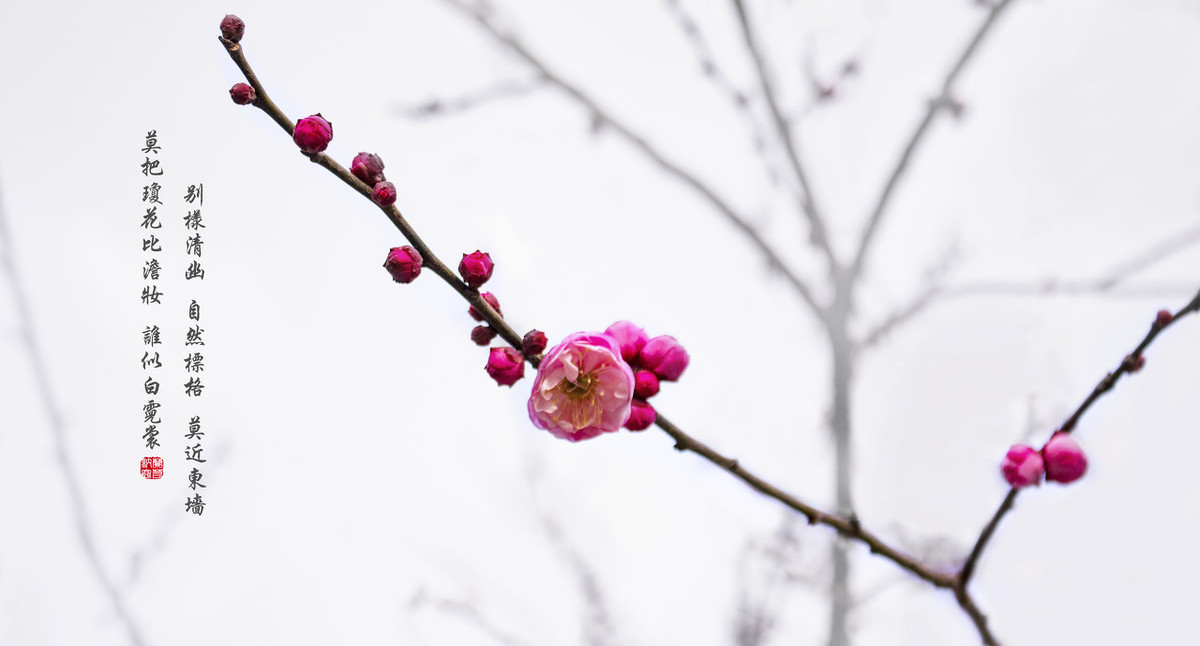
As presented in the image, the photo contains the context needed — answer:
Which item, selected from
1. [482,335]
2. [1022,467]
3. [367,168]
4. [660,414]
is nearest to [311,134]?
[367,168]

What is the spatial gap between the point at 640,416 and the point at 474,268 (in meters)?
0.12

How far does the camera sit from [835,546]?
29.4 inches

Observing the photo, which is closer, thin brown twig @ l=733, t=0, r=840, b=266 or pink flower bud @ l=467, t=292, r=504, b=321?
pink flower bud @ l=467, t=292, r=504, b=321

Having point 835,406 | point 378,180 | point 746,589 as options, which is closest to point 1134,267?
point 835,406

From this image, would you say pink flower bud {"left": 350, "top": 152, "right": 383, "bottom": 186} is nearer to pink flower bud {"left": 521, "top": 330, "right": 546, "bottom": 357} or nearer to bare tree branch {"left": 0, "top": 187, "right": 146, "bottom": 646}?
pink flower bud {"left": 521, "top": 330, "right": 546, "bottom": 357}

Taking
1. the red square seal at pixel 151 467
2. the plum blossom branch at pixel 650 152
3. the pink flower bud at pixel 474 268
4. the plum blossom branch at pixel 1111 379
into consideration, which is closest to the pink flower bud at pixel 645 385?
the pink flower bud at pixel 474 268

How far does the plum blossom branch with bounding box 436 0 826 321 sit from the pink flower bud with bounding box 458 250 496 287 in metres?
0.54

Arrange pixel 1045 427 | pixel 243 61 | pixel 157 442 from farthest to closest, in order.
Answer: pixel 157 442 < pixel 1045 427 < pixel 243 61

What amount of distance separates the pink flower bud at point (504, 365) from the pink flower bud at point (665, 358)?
8 centimetres

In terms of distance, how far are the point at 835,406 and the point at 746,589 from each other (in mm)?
268

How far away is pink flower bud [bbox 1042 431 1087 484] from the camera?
37 centimetres

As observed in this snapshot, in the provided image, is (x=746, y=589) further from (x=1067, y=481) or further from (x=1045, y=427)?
(x=1067, y=481)

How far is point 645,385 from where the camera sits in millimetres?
373

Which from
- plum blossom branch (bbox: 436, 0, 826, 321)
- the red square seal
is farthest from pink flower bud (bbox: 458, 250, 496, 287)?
the red square seal
